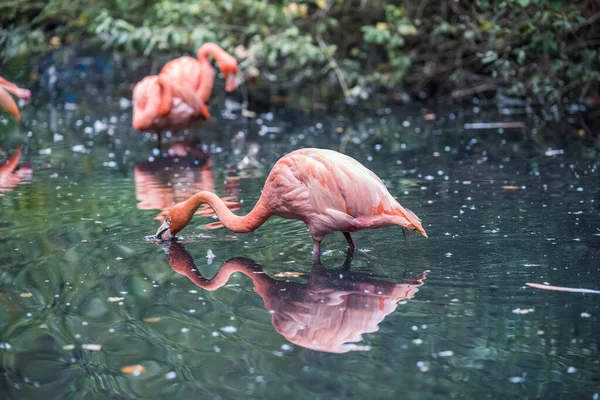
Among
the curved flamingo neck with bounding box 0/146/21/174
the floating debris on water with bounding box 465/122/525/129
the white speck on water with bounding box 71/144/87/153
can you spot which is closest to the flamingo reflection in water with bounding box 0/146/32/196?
the curved flamingo neck with bounding box 0/146/21/174

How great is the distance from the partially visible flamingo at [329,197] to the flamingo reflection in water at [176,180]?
4.04ft

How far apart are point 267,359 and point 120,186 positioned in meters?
4.39

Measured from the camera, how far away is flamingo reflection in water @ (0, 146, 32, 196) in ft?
26.2

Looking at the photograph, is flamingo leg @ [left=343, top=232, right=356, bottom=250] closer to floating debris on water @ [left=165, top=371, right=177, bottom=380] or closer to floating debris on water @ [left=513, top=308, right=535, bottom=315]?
floating debris on water @ [left=513, top=308, right=535, bottom=315]

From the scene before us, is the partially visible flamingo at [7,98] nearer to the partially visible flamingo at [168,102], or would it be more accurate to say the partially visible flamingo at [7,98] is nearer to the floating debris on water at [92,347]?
the partially visible flamingo at [168,102]

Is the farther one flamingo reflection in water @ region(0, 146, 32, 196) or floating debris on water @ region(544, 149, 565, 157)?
floating debris on water @ region(544, 149, 565, 157)

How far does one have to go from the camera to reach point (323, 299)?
4.77 metres

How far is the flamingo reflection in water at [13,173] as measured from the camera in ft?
26.2

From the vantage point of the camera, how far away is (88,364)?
4004 mm

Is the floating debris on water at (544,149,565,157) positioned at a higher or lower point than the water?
lower

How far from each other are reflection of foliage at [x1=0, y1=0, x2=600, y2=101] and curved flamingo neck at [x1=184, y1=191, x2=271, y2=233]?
18.0ft

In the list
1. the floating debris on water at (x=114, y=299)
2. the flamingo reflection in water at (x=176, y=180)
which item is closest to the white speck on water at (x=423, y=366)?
the floating debris on water at (x=114, y=299)

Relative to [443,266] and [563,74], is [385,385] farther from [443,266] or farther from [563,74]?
[563,74]

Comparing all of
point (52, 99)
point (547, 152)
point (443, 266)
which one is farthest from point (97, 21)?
point (443, 266)
